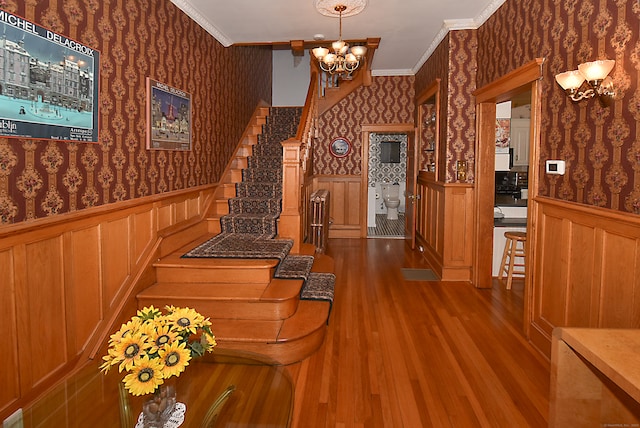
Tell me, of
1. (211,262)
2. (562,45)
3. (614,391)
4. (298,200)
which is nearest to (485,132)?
(562,45)

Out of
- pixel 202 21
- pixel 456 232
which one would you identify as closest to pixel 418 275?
pixel 456 232

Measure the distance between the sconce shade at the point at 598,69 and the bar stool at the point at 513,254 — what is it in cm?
249

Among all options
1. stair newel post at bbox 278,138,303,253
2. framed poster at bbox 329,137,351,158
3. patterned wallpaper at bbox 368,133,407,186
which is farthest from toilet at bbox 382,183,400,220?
stair newel post at bbox 278,138,303,253

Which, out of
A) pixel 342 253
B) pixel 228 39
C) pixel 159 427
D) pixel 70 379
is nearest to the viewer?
pixel 159 427

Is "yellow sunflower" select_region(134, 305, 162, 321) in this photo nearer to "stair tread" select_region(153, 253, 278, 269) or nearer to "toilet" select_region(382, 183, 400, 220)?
"stair tread" select_region(153, 253, 278, 269)

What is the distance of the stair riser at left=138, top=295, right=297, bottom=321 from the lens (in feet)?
11.6

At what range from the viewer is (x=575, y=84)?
2.76 meters

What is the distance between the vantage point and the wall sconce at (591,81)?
2.51 meters

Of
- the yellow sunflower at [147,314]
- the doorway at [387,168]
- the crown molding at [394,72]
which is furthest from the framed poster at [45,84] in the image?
the doorway at [387,168]

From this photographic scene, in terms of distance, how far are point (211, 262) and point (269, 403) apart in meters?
2.30

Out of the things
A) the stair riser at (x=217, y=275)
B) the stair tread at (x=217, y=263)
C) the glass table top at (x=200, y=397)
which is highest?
the stair tread at (x=217, y=263)

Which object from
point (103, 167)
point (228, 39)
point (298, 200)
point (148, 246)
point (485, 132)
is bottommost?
point (148, 246)

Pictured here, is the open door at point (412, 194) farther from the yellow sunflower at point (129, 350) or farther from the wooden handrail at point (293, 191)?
the yellow sunflower at point (129, 350)

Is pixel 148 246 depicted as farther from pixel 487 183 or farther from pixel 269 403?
pixel 487 183
